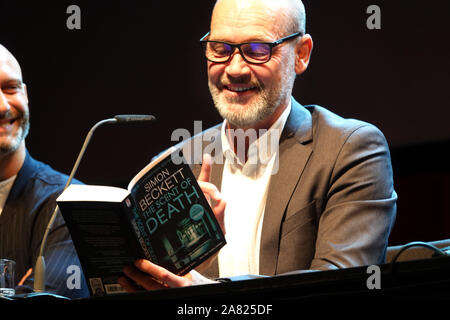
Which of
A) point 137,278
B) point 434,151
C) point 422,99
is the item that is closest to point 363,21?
point 422,99

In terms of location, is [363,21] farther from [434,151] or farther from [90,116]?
[90,116]

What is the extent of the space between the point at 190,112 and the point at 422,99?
1.15 m

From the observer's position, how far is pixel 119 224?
60.3 inches

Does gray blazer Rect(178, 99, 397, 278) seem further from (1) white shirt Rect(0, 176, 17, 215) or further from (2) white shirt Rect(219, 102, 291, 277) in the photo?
(1) white shirt Rect(0, 176, 17, 215)

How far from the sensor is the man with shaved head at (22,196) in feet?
8.54

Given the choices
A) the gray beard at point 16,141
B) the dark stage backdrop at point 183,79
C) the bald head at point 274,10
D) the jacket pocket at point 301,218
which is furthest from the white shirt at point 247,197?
the gray beard at point 16,141

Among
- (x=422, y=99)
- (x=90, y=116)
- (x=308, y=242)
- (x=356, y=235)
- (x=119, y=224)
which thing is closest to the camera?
(x=119, y=224)

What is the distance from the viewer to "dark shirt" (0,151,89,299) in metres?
2.48

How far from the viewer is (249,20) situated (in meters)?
2.24

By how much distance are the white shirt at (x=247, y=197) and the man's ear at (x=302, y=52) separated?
0.18 meters

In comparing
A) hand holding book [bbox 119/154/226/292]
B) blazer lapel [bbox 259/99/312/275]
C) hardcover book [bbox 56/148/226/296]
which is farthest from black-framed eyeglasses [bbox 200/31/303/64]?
hand holding book [bbox 119/154/226/292]

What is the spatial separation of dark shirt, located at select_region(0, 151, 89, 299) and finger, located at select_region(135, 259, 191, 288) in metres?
0.95

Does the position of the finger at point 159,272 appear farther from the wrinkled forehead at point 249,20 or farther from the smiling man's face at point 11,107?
the smiling man's face at point 11,107

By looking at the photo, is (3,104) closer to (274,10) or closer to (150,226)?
(274,10)
